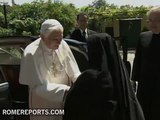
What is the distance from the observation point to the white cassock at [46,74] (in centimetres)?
445

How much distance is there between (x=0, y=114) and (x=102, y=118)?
67.1 inches

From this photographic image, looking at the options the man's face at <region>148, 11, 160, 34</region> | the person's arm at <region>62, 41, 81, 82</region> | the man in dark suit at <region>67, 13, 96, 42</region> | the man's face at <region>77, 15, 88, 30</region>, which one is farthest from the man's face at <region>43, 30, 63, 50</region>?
the man's face at <region>77, 15, 88, 30</region>

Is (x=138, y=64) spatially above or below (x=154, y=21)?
below

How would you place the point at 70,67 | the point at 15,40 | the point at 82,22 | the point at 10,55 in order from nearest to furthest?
1. the point at 70,67
2. the point at 15,40
3. the point at 10,55
4. the point at 82,22

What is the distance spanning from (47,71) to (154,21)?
136cm

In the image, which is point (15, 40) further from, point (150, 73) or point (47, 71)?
point (150, 73)

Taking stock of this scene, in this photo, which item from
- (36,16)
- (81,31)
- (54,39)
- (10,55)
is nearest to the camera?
(54,39)

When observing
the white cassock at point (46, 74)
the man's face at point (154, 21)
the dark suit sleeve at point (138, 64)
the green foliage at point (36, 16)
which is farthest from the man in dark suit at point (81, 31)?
the green foliage at point (36, 16)

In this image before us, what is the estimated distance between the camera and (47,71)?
4.61m

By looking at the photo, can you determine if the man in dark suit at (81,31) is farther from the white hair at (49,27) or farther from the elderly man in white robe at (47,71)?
the white hair at (49,27)

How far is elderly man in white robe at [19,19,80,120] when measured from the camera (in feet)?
14.6

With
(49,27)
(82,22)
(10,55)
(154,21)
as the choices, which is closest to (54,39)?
(49,27)

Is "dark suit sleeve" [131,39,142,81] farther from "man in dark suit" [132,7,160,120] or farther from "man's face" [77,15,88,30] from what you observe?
"man's face" [77,15,88,30]

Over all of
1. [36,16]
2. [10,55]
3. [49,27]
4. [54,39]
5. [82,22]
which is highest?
[49,27]
